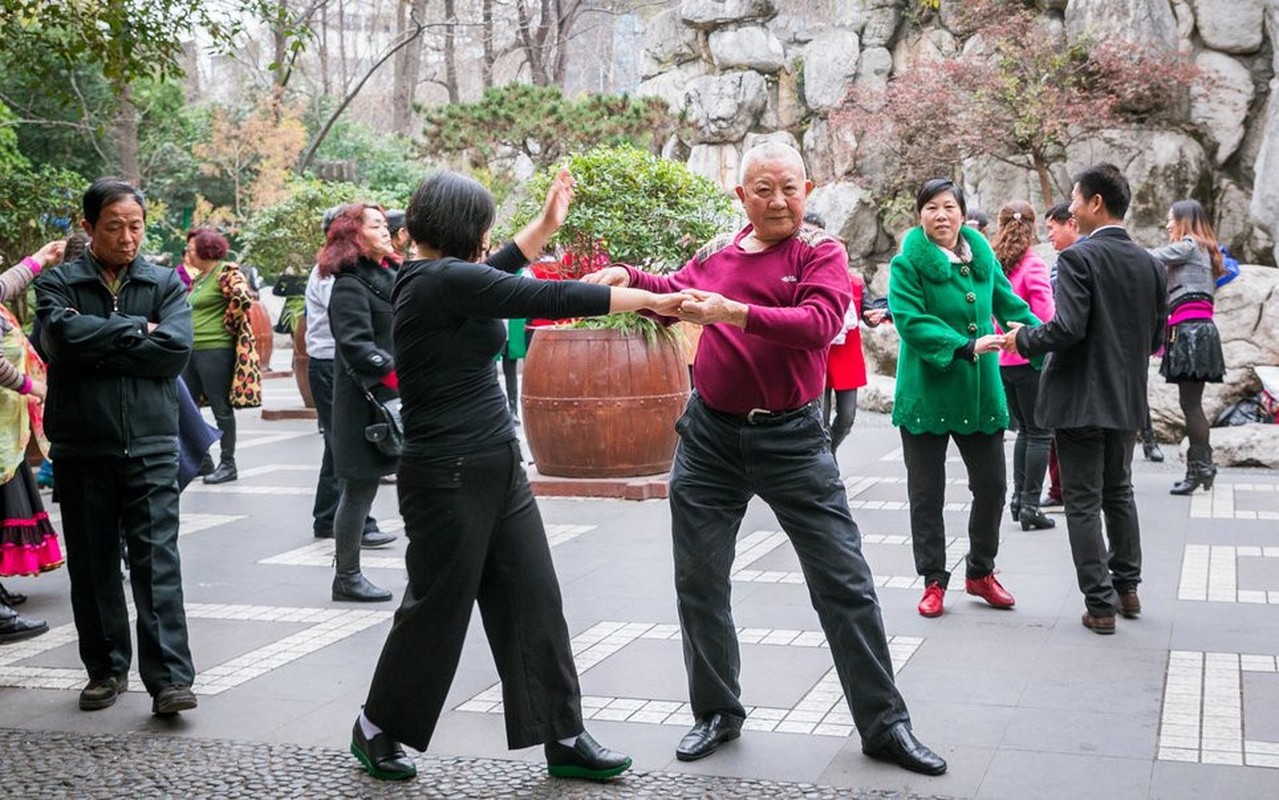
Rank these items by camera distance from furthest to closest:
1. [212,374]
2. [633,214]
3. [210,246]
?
[212,374] → [210,246] → [633,214]

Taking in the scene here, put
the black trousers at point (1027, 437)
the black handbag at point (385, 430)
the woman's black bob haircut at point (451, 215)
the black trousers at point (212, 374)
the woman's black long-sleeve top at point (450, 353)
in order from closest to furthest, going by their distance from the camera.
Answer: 1. the woman's black long-sleeve top at point (450, 353)
2. the woman's black bob haircut at point (451, 215)
3. the black handbag at point (385, 430)
4. the black trousers at point (1027, 437)
5. the black trousers at point (212, 374)

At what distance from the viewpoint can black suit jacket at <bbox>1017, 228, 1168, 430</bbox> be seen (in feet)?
18.7

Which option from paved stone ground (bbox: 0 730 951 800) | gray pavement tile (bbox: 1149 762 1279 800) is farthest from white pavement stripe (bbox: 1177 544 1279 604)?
paved stone ground (bbox: 0 730 951 800)

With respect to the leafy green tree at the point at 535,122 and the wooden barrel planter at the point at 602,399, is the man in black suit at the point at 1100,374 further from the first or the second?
the leafy green tree at the point at 535,122

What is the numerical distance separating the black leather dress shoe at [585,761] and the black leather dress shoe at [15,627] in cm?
313

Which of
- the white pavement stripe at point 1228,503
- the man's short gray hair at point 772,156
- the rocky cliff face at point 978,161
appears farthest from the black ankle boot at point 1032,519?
the man's short gray hair at point 772,156

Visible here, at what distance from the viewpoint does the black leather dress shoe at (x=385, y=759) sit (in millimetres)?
4109

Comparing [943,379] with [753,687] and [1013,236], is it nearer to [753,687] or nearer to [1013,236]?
[753,687]

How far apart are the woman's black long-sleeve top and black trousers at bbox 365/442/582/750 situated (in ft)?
0.24

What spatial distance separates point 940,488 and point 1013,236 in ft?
6.99

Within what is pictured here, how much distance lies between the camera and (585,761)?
4.07 metres

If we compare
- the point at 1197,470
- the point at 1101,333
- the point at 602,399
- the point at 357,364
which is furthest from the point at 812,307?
the point at 1197,470

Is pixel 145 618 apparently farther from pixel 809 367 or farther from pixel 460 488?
pixel 809 367

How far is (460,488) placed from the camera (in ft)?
13.3
